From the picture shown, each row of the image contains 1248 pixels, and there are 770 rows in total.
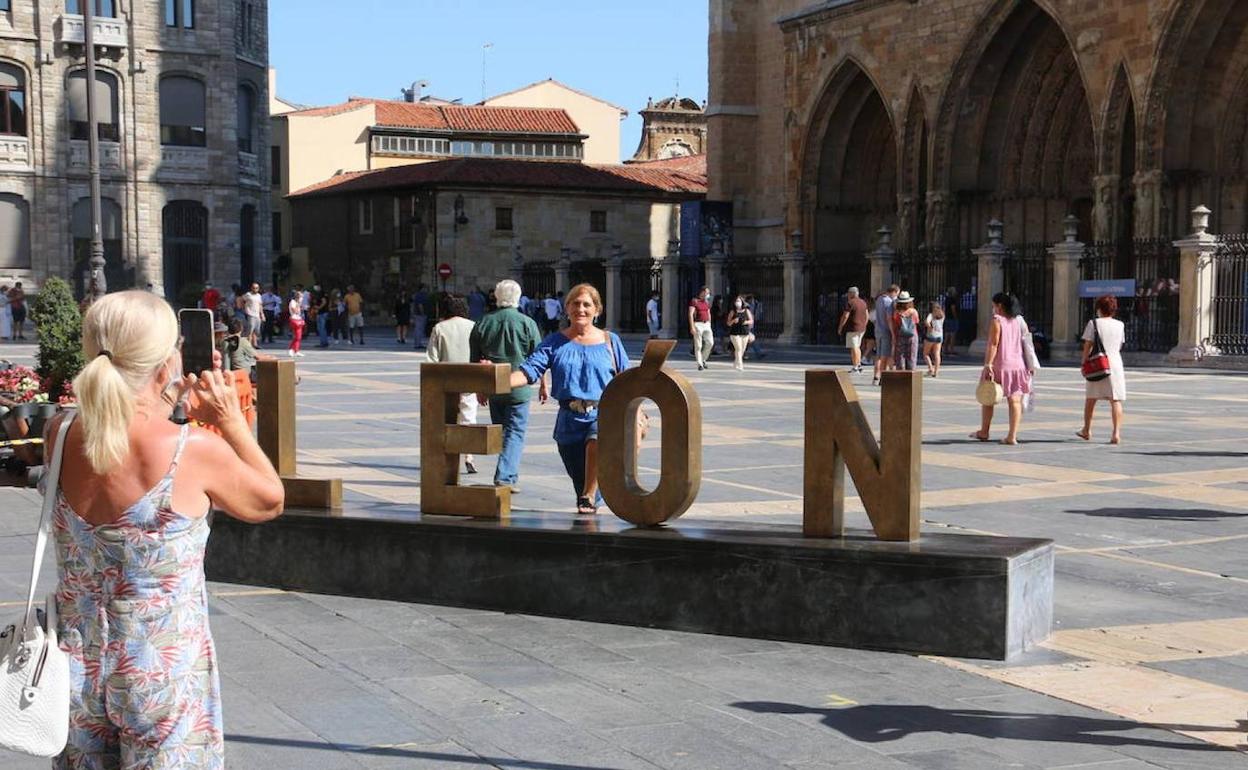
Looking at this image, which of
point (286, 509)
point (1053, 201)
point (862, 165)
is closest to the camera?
point (286, 509)

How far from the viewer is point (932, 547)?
6816 mm

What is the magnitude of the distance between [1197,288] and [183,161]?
1239 inches

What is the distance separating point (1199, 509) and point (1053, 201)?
96.9ft

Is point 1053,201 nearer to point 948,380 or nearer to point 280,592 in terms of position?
point 948,380

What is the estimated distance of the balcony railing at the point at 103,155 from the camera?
152 feet

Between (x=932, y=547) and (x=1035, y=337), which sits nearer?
(x=932, y=547)

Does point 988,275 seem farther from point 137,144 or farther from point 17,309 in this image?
point 137,144

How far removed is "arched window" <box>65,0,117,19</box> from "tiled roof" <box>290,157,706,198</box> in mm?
10434

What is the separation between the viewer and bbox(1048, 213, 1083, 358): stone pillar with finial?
3023 centimetres

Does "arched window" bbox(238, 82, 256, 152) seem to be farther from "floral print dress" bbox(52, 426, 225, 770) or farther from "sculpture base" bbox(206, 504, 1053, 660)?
"floral print dress" bbox(52, 426, 225, 770)

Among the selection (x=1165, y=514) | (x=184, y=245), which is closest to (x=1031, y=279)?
(x=1165, y=514)

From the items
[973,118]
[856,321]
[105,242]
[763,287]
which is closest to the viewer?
[856,321]

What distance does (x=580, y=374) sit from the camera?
9.34 m

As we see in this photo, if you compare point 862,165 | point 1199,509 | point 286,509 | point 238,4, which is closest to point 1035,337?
point 862,165
